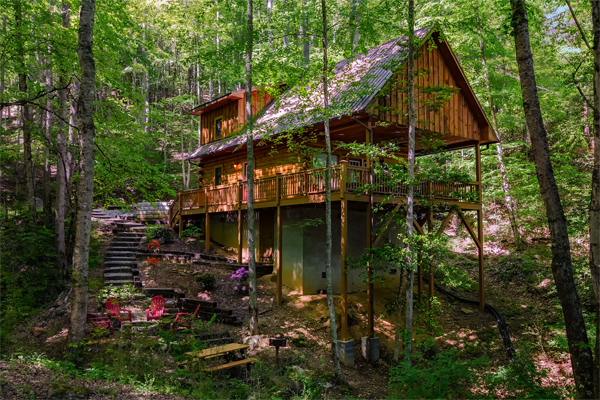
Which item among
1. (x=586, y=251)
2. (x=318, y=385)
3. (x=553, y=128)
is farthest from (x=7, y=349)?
(x=553, y=128)

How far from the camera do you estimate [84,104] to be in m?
8.28

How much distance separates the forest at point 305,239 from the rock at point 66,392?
3cm

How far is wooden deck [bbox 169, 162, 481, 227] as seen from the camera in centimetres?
1175

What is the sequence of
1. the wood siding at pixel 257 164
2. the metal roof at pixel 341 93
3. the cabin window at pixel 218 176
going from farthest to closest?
1. the cabin window at pixel 218 176
2. the wood siding at pixel 257 164
3. the metal roof at pixel 341 93

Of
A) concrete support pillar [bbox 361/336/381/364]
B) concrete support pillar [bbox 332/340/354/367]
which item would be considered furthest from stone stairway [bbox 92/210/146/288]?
concrete support pillar [bbox 361/336/381/364]

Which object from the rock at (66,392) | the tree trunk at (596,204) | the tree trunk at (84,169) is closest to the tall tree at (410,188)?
the tree trunk at (596,204)

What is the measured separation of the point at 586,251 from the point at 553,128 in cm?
1130

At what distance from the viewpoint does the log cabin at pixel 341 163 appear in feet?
37.7

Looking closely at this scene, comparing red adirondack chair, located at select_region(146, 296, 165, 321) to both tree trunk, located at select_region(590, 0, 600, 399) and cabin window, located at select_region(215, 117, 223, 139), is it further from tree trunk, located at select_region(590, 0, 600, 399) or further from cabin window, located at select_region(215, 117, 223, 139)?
cabin window, located at select_region(215, 117, 223, 139)

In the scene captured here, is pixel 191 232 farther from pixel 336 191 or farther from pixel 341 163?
pixel 341 163

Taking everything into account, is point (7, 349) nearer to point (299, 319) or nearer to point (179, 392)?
point (179, 392)

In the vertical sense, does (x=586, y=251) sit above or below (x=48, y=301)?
above

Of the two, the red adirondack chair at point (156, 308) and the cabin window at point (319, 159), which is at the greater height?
the cabin window at point (319, 159)

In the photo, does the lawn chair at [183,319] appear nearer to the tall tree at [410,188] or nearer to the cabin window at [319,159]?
the tall tree at [410,188]
